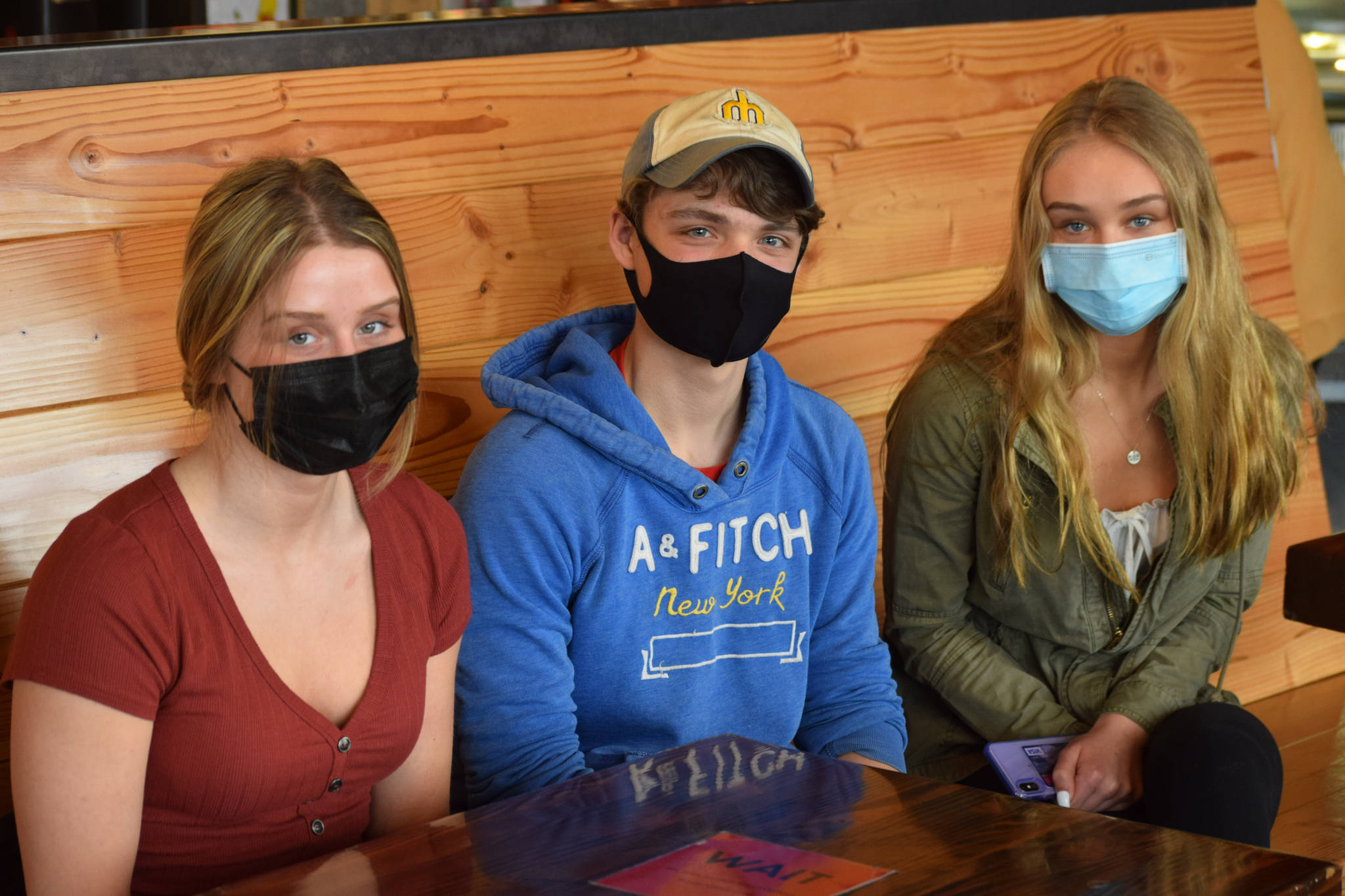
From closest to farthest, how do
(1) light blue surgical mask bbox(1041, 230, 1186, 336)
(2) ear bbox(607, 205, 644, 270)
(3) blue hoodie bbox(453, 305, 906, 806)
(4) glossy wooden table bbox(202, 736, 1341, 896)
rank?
(4) glossy wooden table bbox(202, 736, 1341, 896)
(3) blue hoodie bbox(453, 305, 906, 806)
(2) ear bbox(607, 205, 644, 270)
(1) light blue surgical mask bbox(1041, 230, 1186, 336)

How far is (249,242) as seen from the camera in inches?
50.4

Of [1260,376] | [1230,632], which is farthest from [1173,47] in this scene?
[1230,632]

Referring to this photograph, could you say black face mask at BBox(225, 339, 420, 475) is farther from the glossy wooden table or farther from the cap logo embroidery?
the cap logo embroidery

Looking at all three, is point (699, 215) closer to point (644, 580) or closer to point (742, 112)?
point (742, 112)

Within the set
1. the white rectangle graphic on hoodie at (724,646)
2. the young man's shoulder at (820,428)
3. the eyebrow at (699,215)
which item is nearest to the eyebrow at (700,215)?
the eyebrow at (699,215)

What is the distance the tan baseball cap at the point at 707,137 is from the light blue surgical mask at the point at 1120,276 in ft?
1.48

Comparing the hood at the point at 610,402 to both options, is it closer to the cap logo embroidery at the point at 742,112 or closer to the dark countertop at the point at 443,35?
the cap logo embroidery at the point at 742,112

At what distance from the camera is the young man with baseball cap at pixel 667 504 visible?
1.59m

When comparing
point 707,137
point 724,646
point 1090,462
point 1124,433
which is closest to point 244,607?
point 724,646

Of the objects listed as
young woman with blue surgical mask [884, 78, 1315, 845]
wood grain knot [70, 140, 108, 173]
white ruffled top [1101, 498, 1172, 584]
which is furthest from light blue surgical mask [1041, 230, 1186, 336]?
wood grain knot [70, 140, 108, 173]

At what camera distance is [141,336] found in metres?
1.77

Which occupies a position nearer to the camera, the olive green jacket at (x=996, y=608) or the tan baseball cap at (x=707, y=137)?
the tan baseball cap at (x=707, y=137)

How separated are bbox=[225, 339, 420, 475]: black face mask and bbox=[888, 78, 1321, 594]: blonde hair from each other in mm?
963

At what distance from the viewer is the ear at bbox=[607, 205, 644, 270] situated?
5.61ft
